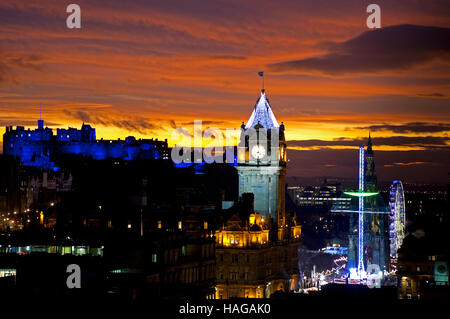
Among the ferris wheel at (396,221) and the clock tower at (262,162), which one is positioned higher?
the clock tower at (262,162)

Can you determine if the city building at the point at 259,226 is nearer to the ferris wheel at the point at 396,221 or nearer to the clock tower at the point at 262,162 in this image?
the clock tower at the point at 262,162

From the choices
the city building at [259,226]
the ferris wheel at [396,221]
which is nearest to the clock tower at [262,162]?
the city building at [259,226]

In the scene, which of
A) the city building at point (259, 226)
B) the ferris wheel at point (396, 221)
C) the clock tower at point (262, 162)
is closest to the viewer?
the city building at point (259, 226)

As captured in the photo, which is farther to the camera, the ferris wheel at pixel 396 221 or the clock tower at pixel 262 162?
the ferris wheel at pixel 396 221

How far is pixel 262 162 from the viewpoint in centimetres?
13225

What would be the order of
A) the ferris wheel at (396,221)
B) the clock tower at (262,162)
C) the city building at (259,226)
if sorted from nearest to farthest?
the city building at (259,226)
the clock tower at (262,162)
the ferris wheel at (396,221)

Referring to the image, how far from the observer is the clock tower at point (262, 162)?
132m

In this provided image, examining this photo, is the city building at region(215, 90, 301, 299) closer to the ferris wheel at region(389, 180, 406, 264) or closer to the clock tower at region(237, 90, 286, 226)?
the clock tower at region(237, 90, 286, 226)

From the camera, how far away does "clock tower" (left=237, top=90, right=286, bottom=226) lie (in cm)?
13212

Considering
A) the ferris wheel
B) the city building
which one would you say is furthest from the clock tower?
the ferris wheel

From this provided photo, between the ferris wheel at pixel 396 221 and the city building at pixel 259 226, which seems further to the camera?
the ferris wheel at pixel 396 221

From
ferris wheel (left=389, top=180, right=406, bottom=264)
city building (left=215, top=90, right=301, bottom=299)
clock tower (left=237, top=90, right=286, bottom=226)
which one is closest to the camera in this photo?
city building (left=215, top=90, right=301, bottom=299)
